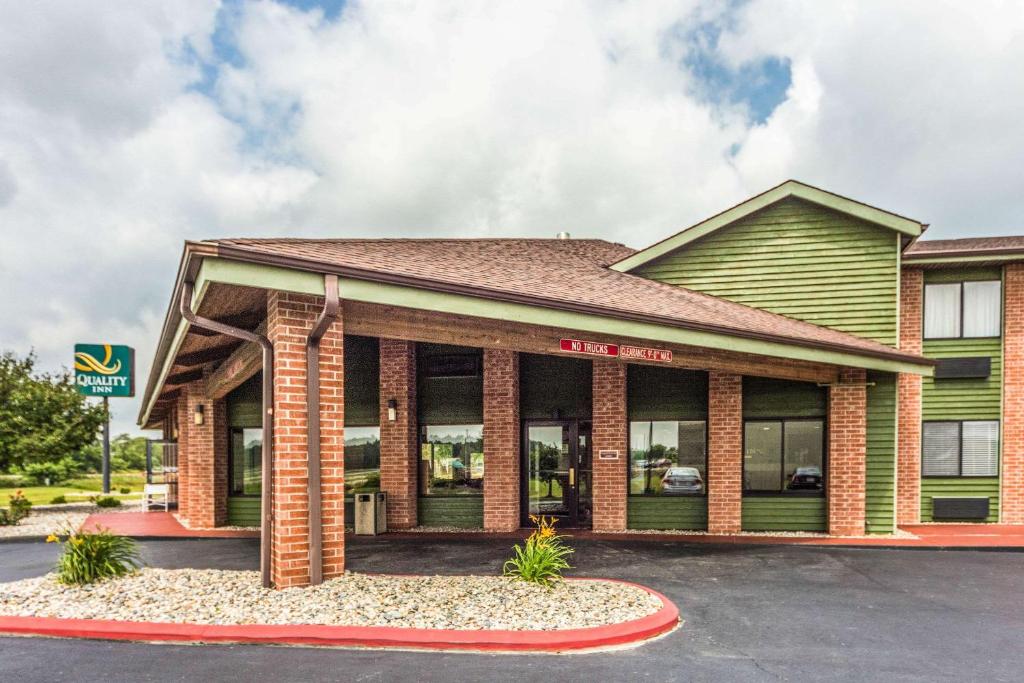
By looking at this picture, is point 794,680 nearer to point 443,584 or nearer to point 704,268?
point 443,584

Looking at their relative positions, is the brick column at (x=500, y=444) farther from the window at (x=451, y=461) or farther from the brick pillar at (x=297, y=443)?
the brick pillar at (x=297, y=443)

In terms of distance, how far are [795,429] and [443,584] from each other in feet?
26.2

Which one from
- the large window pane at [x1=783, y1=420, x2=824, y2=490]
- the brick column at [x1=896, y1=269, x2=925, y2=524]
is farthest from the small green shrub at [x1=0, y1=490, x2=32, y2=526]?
the brick column at [x1=896, y1=269, x2=925, y2=524]

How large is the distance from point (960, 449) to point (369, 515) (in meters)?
13.2

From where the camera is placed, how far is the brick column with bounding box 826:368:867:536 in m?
11.1

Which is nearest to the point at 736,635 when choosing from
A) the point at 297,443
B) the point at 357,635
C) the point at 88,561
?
the point at 357,635

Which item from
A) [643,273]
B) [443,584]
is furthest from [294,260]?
[643,273]

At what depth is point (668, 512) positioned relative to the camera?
474 inches

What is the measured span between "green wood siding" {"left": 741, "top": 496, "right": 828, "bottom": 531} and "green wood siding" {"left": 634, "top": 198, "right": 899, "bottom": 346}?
3536 mm

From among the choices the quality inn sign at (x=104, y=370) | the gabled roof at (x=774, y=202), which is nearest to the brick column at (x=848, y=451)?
the gabled roof at (x=774, y=202)

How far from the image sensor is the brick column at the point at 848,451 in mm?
11141

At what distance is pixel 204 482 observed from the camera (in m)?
13.4

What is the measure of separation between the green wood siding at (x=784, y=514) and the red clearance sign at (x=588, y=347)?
198 inches

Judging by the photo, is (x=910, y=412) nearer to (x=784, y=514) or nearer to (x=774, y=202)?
(x=784, y=514)
